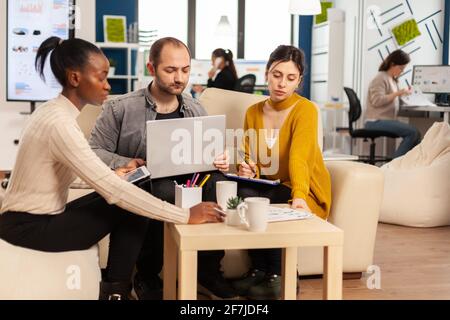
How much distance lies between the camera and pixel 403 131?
19.9ft

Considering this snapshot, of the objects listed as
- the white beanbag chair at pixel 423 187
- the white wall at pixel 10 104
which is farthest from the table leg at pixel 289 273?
the white wall at pixel 10 104

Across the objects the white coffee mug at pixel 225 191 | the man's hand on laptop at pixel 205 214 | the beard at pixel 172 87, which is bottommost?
the man's hand on laptop at pixel 205 214

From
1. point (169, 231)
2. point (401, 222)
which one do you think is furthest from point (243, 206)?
point (401, 222)

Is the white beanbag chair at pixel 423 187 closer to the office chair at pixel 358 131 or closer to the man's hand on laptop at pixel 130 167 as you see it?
the office chair at pixel 358 131

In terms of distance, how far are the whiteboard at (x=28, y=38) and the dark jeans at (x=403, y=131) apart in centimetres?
302

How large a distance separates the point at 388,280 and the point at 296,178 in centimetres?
74

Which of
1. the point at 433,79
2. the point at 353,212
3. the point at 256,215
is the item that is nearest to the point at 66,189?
the point at 256,215

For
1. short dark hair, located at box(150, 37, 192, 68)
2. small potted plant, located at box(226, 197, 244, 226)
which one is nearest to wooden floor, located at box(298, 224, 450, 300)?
small potted plant, located at box(226, 197, 244, 226)

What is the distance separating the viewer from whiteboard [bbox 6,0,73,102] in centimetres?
516

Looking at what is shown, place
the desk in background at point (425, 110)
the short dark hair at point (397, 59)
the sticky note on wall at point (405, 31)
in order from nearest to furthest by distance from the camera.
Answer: the short dark hair at point (397, 59) < the desk in background at point (425, 110) < the sticky note on wall at point (405, 31)

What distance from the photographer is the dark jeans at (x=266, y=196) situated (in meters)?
2.39

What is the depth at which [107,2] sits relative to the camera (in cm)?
809

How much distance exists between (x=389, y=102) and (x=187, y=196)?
4519mm
